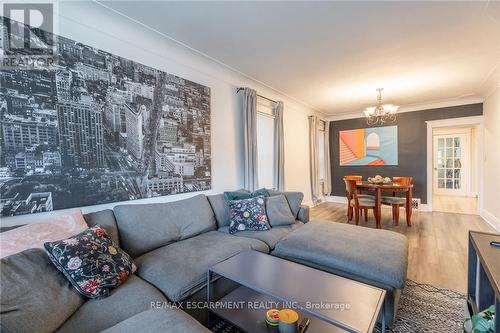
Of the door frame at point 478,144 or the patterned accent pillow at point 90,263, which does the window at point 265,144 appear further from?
the door frame at point 478,144

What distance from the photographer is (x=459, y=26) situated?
212cm

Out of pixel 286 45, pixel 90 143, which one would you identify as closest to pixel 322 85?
pixel 286 45

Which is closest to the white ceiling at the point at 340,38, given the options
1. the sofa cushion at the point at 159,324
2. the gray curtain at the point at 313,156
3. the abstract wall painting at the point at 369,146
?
the gray curtain at the point at 313,156

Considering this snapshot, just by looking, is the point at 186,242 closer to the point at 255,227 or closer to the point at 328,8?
the point at 255,227

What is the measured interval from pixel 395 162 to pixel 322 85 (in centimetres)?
305

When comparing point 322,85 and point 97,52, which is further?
point 322,85

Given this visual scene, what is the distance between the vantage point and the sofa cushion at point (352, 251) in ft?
5.26

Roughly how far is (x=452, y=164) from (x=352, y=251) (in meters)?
7.35

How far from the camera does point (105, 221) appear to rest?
1762 millimetres

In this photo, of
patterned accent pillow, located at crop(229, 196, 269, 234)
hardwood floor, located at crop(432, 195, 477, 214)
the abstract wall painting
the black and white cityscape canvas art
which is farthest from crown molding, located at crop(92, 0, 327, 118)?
hardwood floor, located at crop(432, 195, 477, 214)

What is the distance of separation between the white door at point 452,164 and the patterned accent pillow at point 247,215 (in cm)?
690

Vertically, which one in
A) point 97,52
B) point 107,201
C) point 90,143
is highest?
point 97,52

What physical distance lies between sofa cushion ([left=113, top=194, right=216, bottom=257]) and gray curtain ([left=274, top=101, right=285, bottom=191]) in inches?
67.7

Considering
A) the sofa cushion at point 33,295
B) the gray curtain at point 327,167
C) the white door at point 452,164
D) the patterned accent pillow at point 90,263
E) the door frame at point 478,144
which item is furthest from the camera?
the white door at point 452,164
